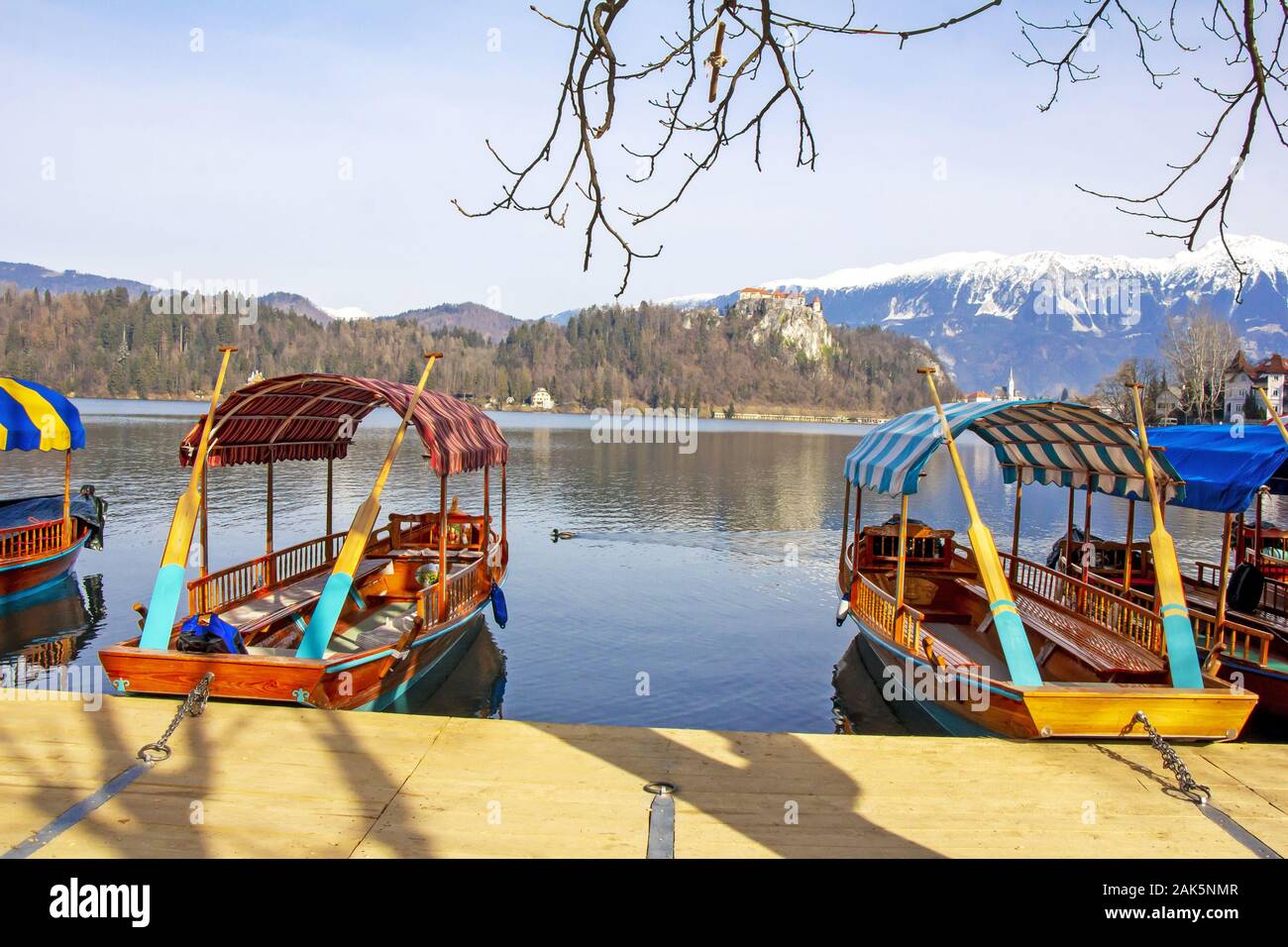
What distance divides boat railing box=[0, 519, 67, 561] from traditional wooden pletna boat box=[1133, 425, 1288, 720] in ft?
77.2

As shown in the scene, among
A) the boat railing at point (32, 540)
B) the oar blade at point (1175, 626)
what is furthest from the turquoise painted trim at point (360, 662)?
the boat railing at point (32, 540)

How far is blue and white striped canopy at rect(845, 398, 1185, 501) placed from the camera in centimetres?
1247

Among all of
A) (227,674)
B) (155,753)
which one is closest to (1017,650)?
(155,753)

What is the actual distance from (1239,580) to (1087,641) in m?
4.51

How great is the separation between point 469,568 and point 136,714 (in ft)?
27.4

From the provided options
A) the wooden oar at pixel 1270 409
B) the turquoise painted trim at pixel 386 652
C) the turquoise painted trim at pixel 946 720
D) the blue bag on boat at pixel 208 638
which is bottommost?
the turquoise painted trim at pixel 946 720

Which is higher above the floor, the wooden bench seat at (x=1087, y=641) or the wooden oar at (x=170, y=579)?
the wooden oar at (x=170, y=579)

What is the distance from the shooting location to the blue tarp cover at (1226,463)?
1312 cm

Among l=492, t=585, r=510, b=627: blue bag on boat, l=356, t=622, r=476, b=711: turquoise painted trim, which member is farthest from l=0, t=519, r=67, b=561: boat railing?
l=356, t=622, r=476, b=711: turquoise painted trim

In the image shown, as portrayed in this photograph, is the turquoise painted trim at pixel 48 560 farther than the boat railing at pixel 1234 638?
Yes

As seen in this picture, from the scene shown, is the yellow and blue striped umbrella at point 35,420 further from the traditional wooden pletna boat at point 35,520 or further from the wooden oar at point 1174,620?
the wooden oar at point 1174,620

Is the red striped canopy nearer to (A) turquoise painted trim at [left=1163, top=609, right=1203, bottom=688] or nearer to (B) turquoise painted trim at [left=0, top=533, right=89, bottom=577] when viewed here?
(B) turquoise painted trim at [left=0, top=533, right=89, bottom=577]

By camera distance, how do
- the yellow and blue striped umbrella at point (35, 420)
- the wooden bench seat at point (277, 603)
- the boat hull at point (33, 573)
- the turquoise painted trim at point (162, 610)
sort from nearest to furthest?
the turquoise painted trim at point (162, 610) < the wooden bench seat at point (277, 603) < the yellow and blue striped umbrella at point (35, 420) < the boat hull at point (33, 573)
